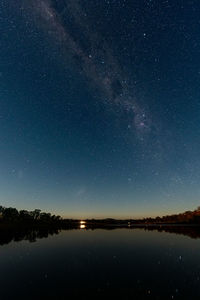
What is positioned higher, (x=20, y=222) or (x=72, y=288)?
(x=20, y=222)

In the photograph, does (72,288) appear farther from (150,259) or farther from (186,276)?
(150,259)

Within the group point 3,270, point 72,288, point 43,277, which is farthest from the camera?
point 3,270

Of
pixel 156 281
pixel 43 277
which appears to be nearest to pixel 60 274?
pixel 43 277

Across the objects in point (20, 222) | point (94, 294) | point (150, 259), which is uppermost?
point (20, 222)

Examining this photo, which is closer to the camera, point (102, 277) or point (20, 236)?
point (102, 277)

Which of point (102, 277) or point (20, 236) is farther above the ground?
point (20, 236)

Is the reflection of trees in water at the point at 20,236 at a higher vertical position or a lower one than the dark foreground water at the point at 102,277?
higher

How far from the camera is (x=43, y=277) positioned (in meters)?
25.9

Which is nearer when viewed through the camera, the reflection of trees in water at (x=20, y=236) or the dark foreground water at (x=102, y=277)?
the dark foreground water at (x=102, y=277)

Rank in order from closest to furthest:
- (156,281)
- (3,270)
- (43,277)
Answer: (156,281) → (43,277) → (3,270)

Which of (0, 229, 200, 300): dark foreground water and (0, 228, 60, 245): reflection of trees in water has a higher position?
(0, 228, 60, 245): reflection of trees in water

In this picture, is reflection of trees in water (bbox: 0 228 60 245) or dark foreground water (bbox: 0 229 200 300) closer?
dark foreground water (bbox: 0 229 200 300)

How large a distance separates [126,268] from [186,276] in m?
7.20

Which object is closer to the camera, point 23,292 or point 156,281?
point 23,292
